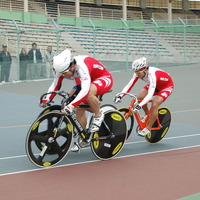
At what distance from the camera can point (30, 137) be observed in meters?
6.73

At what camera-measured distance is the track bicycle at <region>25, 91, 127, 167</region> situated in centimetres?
682

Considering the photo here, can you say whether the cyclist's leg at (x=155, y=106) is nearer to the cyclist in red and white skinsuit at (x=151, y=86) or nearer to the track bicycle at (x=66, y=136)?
the cyclist in red and white skinsuit at (x=151, y=86)

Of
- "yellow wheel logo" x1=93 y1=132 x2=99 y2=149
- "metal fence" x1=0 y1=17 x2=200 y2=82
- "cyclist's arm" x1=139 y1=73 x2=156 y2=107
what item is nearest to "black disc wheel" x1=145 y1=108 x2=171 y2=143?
"cyclist's arm" x1=139 y1=73 x2=156 y2=107

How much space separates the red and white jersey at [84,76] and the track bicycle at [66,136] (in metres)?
0.29

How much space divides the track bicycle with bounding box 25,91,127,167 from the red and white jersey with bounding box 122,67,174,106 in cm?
68

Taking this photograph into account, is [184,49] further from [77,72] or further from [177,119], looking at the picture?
[77,72]

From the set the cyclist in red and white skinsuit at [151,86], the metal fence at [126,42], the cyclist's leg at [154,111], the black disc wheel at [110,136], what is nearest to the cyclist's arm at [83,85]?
the black disc wheel at [110,136]

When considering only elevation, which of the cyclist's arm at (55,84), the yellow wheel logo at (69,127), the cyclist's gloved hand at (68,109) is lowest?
the yellow wheel logo at (69,127)

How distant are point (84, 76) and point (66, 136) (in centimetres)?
82

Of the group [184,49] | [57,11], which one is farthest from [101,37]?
[57,11]

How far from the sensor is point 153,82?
8172mm

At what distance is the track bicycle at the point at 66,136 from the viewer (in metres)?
6.82

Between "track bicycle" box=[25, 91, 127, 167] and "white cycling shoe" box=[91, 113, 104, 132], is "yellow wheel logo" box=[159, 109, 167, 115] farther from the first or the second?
"white cycling shoe" box=[91, 113, 104, 132]

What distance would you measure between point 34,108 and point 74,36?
1085cm
